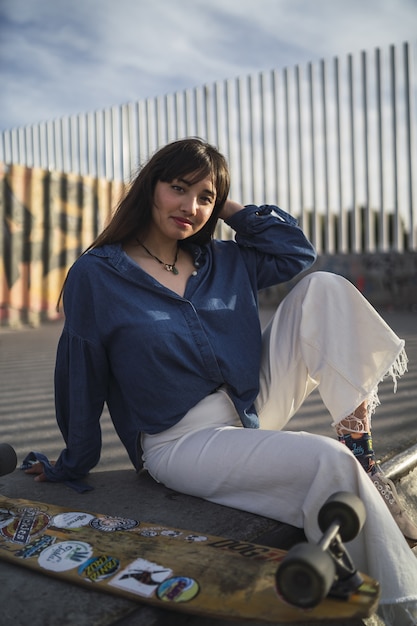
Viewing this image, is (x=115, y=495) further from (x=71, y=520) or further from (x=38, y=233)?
(x=38, y=233)

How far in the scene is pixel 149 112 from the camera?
39.2 ft

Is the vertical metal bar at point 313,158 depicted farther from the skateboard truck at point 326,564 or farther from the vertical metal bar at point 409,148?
the skateboard truck at point 326,564

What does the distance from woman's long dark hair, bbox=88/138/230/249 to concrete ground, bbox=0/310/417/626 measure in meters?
0.81

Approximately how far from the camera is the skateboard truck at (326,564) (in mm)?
1023

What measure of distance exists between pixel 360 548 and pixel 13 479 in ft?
3.94

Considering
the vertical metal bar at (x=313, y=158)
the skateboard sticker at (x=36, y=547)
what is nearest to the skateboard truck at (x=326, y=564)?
the skateboard sticker at (x=36, y=547)

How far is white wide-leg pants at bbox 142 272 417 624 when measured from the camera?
1.40 meters

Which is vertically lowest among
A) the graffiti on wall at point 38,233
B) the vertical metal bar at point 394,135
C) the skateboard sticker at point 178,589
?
the skateboard sticker at point 178,589

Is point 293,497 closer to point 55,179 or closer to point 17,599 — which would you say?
point 17,599

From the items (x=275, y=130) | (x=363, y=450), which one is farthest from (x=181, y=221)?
(x=275, y=130)

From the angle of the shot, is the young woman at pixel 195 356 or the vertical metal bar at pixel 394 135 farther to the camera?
the vertical metal bar at pixel 394 135

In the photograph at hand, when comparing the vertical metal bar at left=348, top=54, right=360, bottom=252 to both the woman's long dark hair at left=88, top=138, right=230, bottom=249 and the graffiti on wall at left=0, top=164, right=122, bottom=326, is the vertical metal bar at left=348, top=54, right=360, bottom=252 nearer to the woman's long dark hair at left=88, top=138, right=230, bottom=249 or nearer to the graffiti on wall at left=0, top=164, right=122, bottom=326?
the graffiti on wall at left=0, top=164, right=122, bottom=326

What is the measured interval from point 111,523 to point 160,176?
1049mm

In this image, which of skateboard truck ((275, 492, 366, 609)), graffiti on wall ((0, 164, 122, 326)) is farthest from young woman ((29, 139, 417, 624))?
graffiti on wall ((0, 164, 122, 326))
